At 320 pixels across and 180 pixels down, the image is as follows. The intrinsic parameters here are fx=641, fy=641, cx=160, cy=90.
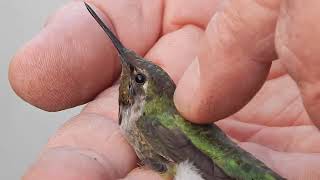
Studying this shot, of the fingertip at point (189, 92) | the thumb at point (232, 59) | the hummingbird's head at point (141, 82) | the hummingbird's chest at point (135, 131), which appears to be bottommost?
the hummingbird's chest at point (135, 131)

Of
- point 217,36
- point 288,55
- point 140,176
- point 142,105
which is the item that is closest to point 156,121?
point 142,105

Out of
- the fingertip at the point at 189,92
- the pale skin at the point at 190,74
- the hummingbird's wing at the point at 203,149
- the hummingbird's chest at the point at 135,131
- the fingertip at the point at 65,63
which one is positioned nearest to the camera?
the pale skin at the point at 190,74

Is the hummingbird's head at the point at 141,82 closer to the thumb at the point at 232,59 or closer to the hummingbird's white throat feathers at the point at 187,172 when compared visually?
the hummingbird's white throat feathers at the point at 187,172

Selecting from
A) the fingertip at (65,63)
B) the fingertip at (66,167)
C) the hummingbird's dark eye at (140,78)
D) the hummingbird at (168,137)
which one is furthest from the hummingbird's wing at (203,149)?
the fingertip at (65,63)

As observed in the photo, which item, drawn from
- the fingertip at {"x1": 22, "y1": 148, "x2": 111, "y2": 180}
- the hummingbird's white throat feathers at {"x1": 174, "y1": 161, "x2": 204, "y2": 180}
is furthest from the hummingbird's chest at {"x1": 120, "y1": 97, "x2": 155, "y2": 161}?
the fingertip at {"x1": 22, "y1": 148, "x2": 111, "y2": 180}

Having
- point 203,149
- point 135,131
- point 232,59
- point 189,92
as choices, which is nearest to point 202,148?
point 203,149

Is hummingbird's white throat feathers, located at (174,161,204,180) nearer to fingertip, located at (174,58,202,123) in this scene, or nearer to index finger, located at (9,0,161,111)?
fingertip, located at (174,58,202,123)

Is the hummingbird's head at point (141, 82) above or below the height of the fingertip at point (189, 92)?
below
